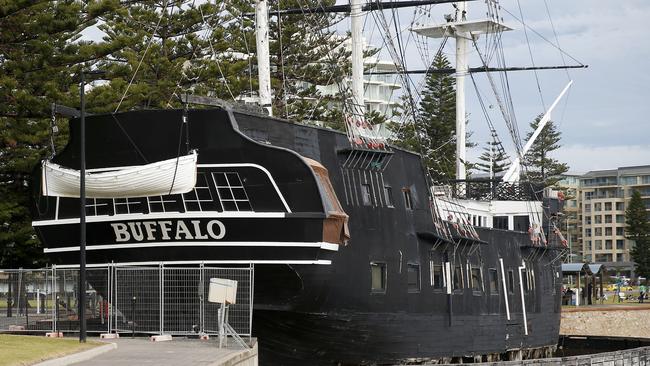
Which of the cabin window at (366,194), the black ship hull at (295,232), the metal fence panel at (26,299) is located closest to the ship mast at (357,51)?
the black ship hull at (295,232)

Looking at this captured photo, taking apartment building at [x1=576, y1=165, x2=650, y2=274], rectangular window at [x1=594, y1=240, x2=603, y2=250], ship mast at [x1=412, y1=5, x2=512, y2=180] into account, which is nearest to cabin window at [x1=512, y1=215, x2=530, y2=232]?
ship mast at [x1=412, y1=5, x2=512, y2=180]

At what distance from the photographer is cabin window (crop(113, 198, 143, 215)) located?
25453 mm

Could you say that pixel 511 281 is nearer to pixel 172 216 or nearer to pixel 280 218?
pixel 280 218

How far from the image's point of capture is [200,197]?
82.0ft

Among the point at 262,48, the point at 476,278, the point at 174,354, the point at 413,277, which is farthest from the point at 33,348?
the point at 476,278

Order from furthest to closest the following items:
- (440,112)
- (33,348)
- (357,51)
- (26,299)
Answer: (440,112) → (357,51) → (26,299) → (33,348)

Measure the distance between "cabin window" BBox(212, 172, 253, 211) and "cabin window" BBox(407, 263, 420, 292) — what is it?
548 centimetres

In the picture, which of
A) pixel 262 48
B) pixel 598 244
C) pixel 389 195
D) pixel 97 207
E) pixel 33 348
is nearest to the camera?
pixel 33 348

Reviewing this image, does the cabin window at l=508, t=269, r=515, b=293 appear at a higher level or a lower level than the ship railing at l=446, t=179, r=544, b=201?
lower

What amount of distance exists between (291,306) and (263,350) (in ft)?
5.92

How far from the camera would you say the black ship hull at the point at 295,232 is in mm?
24359

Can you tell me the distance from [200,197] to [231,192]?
0.73 m

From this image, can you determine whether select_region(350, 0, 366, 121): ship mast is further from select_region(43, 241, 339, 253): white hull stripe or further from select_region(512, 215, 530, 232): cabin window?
select_region(43, 241, 339, 253): white hull stripe

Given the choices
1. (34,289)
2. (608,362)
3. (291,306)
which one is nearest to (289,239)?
(291,306)
